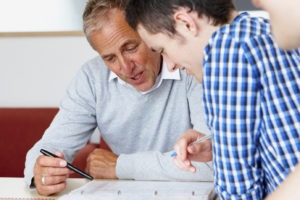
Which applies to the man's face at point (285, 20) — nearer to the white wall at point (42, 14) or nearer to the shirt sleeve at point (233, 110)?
the shirt sleeve at point (233, 110)

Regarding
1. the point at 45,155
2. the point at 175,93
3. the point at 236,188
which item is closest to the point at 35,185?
the point at 45,155

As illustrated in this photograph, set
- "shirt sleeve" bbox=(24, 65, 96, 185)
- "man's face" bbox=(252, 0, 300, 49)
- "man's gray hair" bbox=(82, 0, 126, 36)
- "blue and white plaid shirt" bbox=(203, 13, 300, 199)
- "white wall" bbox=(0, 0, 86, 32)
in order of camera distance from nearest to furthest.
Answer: "man's face" bbox=(252, 0, 300, 49)
"blue and white plaid shirt" bbox=(203, 13, 300, 199)
"man's gray hair" bbox=(82, 0, 126, 36)
"shirt sleeve" bbox=(24, 65, 96, 185)
"white wall" bbox=(0, 0, 86, 32)

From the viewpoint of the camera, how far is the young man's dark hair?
1.22 m

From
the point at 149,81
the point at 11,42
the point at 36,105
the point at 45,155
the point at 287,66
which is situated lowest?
the point at 36,105

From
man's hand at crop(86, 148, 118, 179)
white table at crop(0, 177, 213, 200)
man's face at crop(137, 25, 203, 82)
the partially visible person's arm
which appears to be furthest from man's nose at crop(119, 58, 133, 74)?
the partially visible person's arm

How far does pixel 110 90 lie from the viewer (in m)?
2.08

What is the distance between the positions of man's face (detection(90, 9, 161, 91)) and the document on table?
16.0 inches

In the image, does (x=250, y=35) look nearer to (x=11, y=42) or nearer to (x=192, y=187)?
(x=192, y=187)

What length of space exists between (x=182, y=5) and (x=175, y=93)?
87 centimetres

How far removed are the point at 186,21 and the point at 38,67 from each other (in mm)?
2034

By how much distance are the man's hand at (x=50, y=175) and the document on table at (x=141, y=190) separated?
96 millimetres

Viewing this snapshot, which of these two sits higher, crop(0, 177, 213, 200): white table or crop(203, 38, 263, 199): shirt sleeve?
crop(203, 38, 263, 199): shirt sleeve

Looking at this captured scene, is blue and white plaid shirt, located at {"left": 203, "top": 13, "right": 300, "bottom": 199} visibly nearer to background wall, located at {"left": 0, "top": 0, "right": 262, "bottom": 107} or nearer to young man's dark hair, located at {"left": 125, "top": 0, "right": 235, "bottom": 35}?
young man's dark hair, located at {"left": 125, "top": 0, "right": 235, "bottom": 35}

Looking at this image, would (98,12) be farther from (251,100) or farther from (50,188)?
(251,100)
